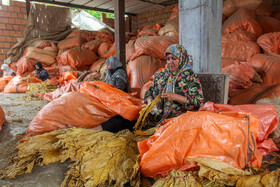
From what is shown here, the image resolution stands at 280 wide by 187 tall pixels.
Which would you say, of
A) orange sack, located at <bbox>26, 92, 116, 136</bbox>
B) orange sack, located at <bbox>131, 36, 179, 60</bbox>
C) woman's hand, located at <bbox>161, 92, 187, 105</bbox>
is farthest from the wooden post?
woman's hand, located at <bbox>161, 92, 187, 105</bbox>

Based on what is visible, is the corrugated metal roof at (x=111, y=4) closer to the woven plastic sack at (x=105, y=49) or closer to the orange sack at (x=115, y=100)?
the woven plastic sack at (x=105, y=49)

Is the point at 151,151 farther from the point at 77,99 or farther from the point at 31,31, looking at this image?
A: the point at 31,31

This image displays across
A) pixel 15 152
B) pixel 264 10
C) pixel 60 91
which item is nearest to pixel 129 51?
pixel 60 91

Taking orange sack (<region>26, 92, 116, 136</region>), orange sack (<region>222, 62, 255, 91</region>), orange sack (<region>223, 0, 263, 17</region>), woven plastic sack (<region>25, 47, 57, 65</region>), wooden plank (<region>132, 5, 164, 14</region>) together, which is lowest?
orange sack (<region>26, 92, 116, 136</region>)

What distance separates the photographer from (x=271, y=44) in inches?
131

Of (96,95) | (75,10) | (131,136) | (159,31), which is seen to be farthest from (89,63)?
(131,136)

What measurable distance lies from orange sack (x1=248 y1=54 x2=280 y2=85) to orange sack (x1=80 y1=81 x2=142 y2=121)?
192cm

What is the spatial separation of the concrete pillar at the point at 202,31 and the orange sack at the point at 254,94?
1.44 ft

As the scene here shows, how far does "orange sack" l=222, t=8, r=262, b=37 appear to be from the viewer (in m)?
3.74

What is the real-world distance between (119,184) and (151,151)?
1.00 ft

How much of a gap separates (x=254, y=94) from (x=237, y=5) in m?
2.61

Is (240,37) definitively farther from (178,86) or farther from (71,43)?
(71,43)

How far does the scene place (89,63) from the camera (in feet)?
21.4

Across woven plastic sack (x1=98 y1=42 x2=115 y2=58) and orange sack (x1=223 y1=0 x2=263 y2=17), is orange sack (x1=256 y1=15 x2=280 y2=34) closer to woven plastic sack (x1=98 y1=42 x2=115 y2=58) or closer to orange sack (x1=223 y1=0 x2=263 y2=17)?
orange sack (x1=223 y1=0 x2=263 y2=17)
